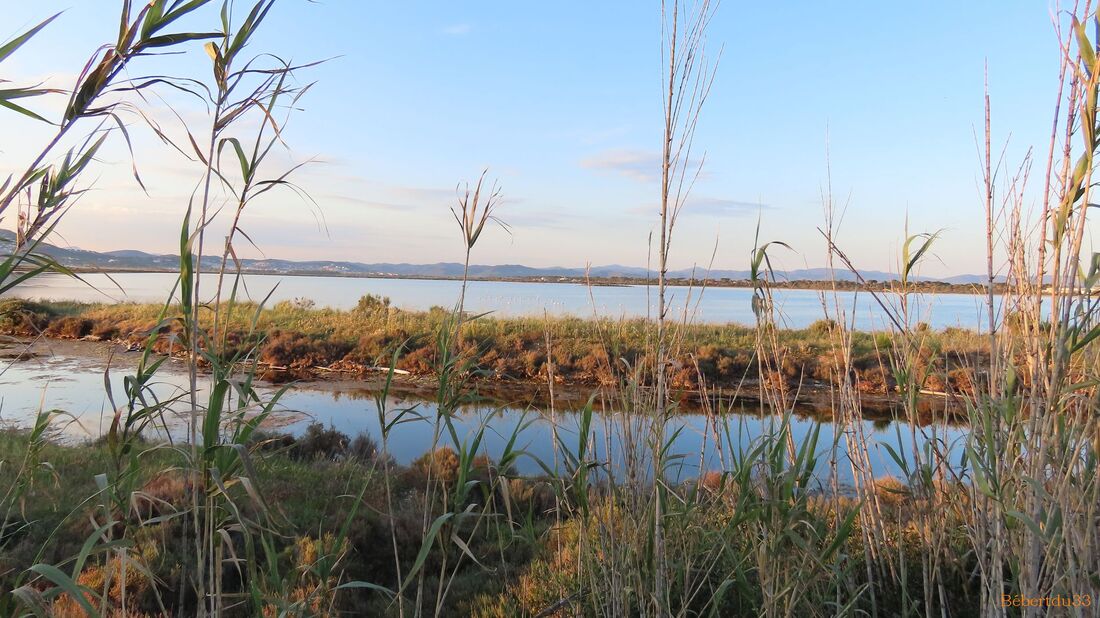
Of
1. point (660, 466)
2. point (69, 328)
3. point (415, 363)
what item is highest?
point (660, 466)

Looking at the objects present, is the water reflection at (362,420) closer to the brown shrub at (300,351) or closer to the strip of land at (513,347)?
the strip of land at (513,347)

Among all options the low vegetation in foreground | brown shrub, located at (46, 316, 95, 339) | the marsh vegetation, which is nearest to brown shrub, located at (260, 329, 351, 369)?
brown shrub, located at (46, 316, 95, 339)

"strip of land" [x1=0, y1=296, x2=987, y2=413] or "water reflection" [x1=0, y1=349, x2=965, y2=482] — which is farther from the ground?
"strip of land" [x1=0, y1=296, x2=987, y2=413]

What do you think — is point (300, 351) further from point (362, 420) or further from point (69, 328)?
point (69, 328)

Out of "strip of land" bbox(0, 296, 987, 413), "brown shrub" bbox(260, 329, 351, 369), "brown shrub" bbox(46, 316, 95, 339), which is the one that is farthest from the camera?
"brown shrub" bbox(46, 316, 95, 339)

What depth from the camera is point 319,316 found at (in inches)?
667

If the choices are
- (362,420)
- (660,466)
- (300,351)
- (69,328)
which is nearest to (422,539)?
(660,466)

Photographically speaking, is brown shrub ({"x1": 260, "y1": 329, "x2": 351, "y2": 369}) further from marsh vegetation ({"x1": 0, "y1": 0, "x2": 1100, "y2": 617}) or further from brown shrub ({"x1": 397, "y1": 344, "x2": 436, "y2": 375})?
marsh vegetation ({"x1": 0, "y1": 0, "x2": 1100, "y2": 617})

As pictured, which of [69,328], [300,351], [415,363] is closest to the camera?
[415,363]

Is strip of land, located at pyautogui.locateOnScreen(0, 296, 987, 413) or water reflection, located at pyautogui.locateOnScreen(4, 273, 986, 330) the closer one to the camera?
water reflection, located at pyautogui.locateOnScreen(4, 273, 986, 330)

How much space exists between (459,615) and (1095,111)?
3.26 m

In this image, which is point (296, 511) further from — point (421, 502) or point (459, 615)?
point (459, 615)

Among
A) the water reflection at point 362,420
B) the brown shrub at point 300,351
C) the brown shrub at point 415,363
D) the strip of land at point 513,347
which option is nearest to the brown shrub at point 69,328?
the strip of land at point 513,347

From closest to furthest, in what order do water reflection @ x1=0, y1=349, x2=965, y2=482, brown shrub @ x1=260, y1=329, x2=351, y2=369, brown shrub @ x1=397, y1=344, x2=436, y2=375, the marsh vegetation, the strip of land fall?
the marsh vegetation < water reflection @ x1=0, y1=349, x2=965, y2=482 < the strip of land < brown shrub @ x1=397, y1=344, x2=436, y2=375 < brown shrub @ x1=260, y1=329, x2=351, y2=369
